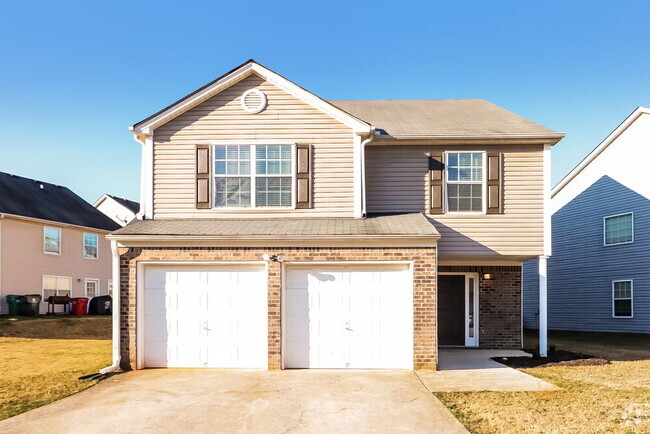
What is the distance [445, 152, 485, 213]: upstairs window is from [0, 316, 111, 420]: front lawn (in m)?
8.96

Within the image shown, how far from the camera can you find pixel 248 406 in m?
8.05

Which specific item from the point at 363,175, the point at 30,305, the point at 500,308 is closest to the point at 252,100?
the point at 363,175

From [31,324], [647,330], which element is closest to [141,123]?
[31,324]

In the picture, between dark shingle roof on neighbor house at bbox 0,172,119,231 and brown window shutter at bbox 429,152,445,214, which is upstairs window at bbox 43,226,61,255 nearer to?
dark shingle roof on neighbor house at bbox 0,172,119,231

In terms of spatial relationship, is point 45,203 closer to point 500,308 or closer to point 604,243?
point 500,308

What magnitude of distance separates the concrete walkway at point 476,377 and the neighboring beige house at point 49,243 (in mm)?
19425

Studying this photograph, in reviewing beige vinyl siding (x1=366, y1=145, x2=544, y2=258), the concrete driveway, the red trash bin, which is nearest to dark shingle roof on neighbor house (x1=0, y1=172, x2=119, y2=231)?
the red trash bin

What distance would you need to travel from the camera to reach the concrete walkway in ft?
29.9

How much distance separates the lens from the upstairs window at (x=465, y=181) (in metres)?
13.0

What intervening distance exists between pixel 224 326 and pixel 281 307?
133 centimetres

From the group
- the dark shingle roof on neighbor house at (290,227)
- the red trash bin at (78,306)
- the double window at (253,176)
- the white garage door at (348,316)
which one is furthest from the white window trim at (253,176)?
the red trash bin at (78,306)

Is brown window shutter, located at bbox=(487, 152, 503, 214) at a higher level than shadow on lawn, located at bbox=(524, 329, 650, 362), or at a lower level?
higher

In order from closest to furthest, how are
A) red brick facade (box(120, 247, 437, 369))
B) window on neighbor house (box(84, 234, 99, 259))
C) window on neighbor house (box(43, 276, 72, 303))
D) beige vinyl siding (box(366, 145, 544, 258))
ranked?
red brick facade (box(120, 247, 437, 369))
beige vinyl siding (box(366, 145, 544, 258))
window on neighbor house (box(43, 276, 72, 303))
window on neighbor house (box(84, 234, 99, 259))

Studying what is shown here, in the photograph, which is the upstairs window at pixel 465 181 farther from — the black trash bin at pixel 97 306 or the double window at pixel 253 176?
the black trash bin at pixel 97 306
